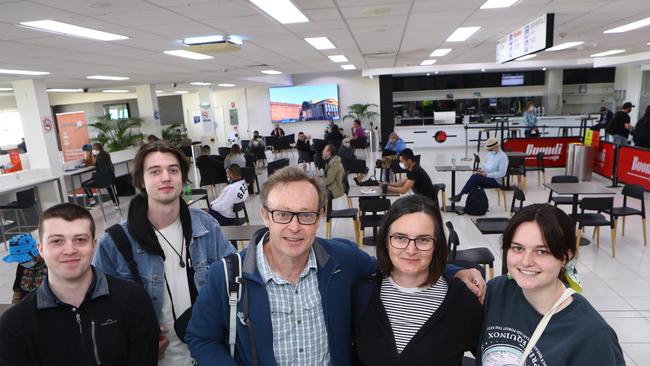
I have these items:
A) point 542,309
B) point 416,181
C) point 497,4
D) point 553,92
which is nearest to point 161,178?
point 542,309

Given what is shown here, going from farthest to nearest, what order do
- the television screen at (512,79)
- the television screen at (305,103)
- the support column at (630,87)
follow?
the television screen at (305,103), the television screen at (512,79), the support column at (630,87)

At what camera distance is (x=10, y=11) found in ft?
10.5

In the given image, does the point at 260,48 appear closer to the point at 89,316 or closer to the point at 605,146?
the point at 89,316

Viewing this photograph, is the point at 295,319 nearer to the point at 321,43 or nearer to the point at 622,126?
the point at 321,43

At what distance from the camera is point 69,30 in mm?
4117

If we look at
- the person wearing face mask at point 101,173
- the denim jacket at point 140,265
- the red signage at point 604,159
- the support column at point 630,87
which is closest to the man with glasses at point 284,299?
the denim jacket at point 140,265

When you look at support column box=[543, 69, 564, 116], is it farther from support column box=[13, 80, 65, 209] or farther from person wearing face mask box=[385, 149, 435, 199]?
support column box=[13, 80, 65, 209]

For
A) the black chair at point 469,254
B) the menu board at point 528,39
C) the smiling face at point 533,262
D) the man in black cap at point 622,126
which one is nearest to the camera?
the smiling face at point 533,262

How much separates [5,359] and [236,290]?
2.86ft

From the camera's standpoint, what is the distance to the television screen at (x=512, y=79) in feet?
55.6

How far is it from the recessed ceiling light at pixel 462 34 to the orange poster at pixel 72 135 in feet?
31.4

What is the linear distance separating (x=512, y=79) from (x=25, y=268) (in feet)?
59.4

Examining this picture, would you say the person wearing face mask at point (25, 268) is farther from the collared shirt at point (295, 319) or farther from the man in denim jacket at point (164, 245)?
the collared shirt at point (295, 319)

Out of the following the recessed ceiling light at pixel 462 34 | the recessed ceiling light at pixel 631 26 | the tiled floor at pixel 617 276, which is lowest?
the tiled floor at pixel 617 276
